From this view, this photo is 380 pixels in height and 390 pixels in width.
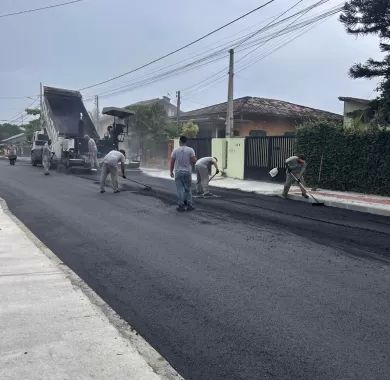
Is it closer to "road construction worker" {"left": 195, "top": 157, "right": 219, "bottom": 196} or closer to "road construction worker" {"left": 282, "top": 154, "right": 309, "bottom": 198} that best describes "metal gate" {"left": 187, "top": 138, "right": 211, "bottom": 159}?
"road construction worker" {"left": 195, "top": 157, "right": 219, "bottom": 196}

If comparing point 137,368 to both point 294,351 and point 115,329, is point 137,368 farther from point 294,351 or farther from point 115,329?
point 294,351

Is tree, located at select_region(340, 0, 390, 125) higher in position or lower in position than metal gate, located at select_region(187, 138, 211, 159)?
higher

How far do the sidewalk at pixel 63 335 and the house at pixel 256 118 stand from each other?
25.7 meters

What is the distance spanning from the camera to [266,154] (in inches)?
792

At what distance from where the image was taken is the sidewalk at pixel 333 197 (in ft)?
40.8

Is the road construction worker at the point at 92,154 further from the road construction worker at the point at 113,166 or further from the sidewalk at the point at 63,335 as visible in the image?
the sidewalk at the point at 63,335

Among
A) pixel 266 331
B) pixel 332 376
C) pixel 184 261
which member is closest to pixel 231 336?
pixel 266 331

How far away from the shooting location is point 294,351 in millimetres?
3766

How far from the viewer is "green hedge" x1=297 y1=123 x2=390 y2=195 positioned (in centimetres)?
1481

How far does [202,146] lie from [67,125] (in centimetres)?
697

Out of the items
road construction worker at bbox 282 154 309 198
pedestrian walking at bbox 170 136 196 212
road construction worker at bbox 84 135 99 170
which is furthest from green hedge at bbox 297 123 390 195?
road construction worker at bbox 84 135 99 170

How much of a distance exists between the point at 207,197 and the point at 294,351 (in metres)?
10.5

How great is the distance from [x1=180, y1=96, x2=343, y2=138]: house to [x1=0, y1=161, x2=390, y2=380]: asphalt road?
64.7ft

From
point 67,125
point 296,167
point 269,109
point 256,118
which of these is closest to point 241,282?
point 296,167
